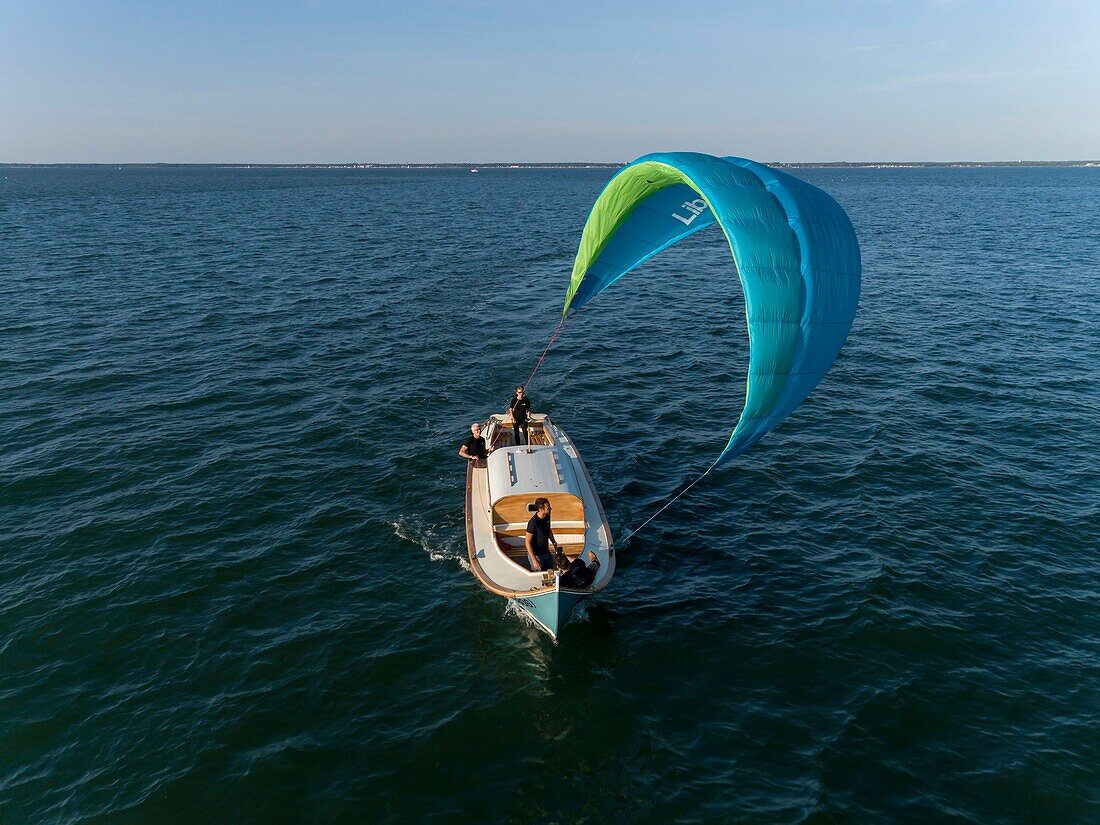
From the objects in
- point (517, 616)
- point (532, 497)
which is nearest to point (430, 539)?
point (532, 497)

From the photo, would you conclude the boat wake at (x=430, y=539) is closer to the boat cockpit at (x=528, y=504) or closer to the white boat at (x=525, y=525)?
the white boat at (x=525, y=525)

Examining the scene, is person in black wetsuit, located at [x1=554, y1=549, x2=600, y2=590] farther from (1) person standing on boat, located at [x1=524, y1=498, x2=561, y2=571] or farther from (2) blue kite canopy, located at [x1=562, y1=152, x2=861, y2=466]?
(2) blue kite canopy, located at [x1=562, y1=152, x2=861, y2=466]

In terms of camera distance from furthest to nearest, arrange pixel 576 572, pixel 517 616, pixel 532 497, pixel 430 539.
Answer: pixel 430 539, pixel 532 497, pixel 517 616, pixel 576 572

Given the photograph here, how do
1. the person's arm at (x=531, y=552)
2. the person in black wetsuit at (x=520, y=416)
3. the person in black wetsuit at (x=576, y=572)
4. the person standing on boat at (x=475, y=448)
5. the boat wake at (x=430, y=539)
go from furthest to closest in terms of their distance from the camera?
the person in black wetsuit at (x=520, y=416)
the person standing on boat at (x=475, y=448)
the boat wake at (x=430, y=539)
the person's arm at (x=531, y=552)
the person in black wetsuit at (x=576, y=572)

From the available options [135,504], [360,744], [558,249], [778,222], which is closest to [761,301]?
[778,222]

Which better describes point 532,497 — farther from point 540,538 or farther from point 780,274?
point 780,274

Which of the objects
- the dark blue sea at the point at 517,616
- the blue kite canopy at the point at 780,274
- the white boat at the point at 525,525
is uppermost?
the blue kite canopy at the point at 780,274

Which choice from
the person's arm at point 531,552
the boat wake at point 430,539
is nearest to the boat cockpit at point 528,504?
the person's arm at point 531,552
